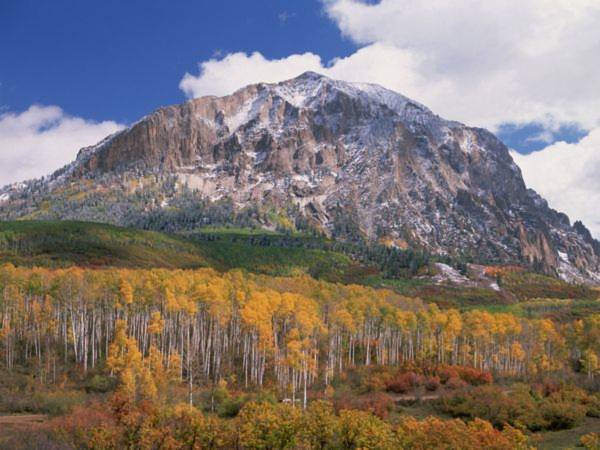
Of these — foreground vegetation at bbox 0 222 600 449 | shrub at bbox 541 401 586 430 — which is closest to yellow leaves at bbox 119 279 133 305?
foreground vegetation at bbox 0 222 600 449

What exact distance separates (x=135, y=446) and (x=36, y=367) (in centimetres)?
4925

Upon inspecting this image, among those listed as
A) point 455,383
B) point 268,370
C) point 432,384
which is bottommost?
point 432,384

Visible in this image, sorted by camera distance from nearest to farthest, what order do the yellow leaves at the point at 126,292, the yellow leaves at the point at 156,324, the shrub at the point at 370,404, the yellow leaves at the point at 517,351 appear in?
the shrub at the point at 370,404
the yellow leaves at the point at 156,324
the yellow leaves at the point at 126,292
the yellow leaves at the point at 517,351

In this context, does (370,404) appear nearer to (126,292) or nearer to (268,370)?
(268,370)

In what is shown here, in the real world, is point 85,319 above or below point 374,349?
above

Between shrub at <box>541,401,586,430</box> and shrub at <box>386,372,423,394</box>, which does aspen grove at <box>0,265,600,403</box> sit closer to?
shrub at <box>386,372,423,394</box>

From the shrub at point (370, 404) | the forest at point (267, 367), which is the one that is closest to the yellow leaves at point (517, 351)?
the forest at point (267, 367)

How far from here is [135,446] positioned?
36750 millimetres

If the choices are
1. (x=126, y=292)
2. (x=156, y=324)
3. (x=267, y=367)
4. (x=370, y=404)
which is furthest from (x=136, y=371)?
(x=370, y=404)

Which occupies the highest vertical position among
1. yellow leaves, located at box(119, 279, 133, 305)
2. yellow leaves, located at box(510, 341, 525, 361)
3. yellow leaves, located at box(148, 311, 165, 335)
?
yellow leaves, located at box(119, 279, 133, 305)

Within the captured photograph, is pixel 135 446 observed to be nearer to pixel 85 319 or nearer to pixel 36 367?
pixel 36 367

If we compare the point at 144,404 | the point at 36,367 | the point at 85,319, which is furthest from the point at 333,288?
the point at 144,404

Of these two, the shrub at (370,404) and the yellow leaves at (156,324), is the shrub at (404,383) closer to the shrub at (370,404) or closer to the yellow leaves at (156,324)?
the shrub at (370,404)

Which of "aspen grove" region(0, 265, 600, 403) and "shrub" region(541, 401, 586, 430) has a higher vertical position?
"aspen grove" region(0, 265, 600, 403)
